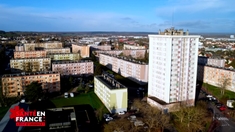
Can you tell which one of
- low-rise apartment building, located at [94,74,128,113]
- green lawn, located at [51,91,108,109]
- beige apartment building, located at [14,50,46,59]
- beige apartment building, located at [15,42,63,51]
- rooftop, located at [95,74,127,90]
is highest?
beige apartment building, located at [15,42,63,51]

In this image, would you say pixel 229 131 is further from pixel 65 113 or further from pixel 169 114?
pixel 65 113

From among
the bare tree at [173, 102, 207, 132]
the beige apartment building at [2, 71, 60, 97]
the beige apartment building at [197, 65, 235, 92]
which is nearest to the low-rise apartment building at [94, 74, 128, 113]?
the bare tree at [173, 102, 207, 132]

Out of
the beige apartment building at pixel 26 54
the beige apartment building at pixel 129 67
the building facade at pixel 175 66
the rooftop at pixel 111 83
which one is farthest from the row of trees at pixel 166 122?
the beige apartment building at pixel 26 54

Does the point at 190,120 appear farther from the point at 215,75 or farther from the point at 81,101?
the point at 215,75

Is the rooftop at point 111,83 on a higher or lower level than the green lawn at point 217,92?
higher

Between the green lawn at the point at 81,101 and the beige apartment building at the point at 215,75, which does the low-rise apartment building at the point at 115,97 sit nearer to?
the green lawn at the point at 81,101

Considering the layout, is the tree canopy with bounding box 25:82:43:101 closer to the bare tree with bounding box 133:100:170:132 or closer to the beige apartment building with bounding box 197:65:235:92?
the bare tree with bounding box 133:100:170:132
